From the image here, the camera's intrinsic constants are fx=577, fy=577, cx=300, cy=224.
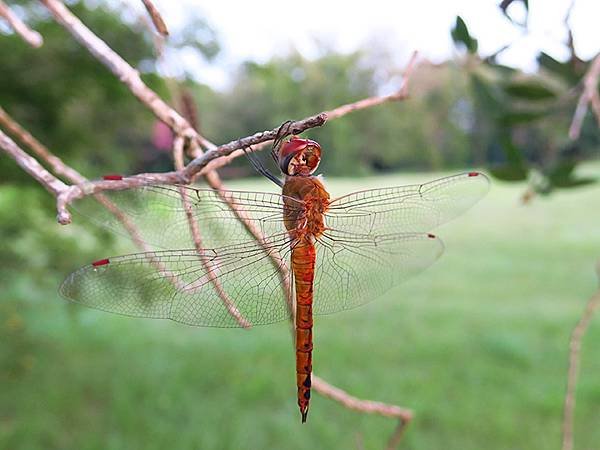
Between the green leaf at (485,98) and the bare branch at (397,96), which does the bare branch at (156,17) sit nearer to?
the bare branch at (397,96)

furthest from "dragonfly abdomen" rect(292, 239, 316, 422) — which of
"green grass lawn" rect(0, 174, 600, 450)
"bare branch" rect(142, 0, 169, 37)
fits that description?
"green grass lawn" rect(0, 174, 600, 450)

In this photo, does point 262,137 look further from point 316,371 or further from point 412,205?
point 316,371

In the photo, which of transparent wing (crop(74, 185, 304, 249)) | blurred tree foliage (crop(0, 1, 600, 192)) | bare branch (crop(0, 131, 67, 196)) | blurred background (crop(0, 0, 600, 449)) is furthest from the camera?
blurred background (crop(0, 0, 600, 449))

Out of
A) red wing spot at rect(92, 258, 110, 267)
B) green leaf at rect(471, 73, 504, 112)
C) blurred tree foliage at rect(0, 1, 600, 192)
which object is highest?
blurred tree foliage at rect(0, 1, 600, 192)

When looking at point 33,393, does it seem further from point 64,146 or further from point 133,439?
point 64,146

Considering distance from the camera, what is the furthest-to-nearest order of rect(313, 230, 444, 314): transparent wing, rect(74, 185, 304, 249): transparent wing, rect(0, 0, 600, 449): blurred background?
rect(0, 0, 600, 449): blurred background, rect(313, 230, 444, 314): transparent wing, rect(74, 185, 304, 249): transparent wing

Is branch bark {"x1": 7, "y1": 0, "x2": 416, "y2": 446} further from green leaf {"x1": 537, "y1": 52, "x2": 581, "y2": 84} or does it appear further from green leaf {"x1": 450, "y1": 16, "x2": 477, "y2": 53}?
green leaf {"x1": 537, "y1": 52, "x2": 581, "y2": 84}

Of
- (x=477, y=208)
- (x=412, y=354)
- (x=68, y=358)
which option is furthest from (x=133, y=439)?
(x=477, y=208)

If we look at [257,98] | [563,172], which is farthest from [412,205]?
[257,98]
